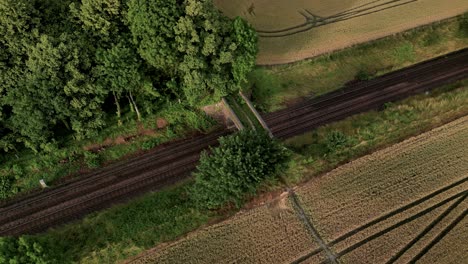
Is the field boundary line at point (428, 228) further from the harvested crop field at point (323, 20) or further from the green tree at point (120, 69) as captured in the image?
the green tree at point (120, 69)

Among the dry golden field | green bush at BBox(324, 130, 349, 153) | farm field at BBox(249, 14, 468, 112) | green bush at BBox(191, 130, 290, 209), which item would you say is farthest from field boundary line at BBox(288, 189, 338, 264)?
farm field at BBox(249, 14, 468, 112)

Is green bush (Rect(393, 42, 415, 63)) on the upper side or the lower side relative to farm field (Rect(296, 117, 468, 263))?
upper

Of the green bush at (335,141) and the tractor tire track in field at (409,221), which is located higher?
the green bush at (335,141)

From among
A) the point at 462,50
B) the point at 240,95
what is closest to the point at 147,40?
the point at 240,95

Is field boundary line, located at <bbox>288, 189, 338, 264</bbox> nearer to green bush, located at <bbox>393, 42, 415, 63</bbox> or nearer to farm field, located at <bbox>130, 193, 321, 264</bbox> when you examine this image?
farm field, located at <bbox>130, 193, 321, 264</bbox>

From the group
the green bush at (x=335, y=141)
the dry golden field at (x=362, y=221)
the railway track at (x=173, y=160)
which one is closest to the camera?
the dry golden field at (x=362, y=221)

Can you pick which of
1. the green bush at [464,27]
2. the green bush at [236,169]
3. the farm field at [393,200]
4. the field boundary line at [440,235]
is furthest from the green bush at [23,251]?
the green bush at [464,27]

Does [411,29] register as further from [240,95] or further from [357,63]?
[240,95]
